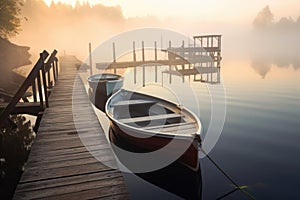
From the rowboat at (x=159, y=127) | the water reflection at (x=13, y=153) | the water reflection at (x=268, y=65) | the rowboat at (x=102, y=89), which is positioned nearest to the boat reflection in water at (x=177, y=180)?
the rowboat at (x=159, y=127)

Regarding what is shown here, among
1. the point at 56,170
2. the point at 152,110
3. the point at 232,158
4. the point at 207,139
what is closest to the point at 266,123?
the point at 207,139

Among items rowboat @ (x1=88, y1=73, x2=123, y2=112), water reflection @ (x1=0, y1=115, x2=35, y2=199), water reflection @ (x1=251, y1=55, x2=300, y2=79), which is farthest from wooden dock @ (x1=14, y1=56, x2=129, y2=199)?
water reflection @ (x1=251, y1=55, x2=300, y2=79)

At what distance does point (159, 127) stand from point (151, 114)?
3.10 meters

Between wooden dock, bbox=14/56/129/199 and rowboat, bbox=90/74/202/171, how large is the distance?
1.46m

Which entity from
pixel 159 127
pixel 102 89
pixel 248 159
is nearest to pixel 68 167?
pixel 159 127

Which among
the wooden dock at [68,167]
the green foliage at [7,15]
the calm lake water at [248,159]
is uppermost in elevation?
the green foliage at [7,15]

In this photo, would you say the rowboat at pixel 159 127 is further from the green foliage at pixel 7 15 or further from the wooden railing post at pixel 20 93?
the green foliage at pixel 7 15

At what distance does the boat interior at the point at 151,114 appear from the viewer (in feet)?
27.0

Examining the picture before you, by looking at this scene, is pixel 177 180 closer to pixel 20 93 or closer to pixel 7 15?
pixel 20 93

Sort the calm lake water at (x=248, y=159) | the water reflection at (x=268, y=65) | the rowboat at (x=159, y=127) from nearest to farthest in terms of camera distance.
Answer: the rowboat at (x=159, y=127) < the calm lake water at (x=248, y=159) < the water reflection at (x=268, y=65)

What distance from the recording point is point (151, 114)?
11383mm

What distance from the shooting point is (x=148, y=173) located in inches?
324

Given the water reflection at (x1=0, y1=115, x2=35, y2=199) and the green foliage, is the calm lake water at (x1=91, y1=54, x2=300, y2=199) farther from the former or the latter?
the green foliage

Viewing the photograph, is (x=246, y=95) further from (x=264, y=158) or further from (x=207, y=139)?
(x=264, y=158)
